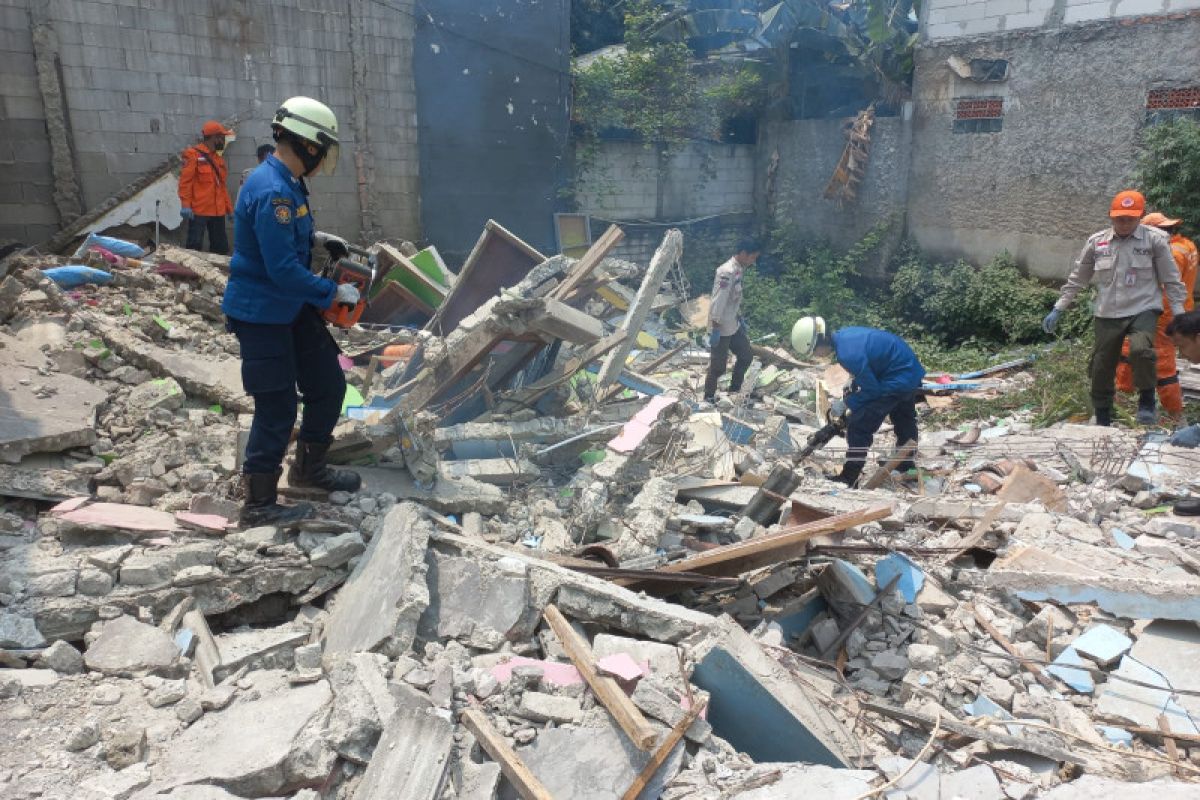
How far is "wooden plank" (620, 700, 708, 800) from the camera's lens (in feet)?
7.84

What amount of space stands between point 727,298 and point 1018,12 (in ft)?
20.6

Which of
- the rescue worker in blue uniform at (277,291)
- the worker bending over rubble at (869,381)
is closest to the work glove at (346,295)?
the rescue worker in blue uniform at (277,291)

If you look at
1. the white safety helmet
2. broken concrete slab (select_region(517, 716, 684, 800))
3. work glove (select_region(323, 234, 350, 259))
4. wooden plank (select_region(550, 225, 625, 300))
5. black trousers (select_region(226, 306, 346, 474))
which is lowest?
broken concrete slab (select_region(517, 716, 684, 800))

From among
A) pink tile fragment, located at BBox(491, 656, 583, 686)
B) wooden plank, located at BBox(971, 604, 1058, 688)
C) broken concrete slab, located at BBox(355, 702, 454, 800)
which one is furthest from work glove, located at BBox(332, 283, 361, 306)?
wooden plank, located at BBox(971, 604, 1058, 688)

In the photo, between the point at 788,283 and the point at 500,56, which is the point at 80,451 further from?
the point at 788,283

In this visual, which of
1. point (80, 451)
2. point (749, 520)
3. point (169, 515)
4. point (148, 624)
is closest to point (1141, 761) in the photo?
point (749, 520)

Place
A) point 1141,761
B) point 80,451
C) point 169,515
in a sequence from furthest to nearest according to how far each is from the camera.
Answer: point 80,451
point 169,515
point 1141,761

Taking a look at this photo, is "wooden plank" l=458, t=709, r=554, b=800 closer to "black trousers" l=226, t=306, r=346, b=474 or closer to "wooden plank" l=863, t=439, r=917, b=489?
"black trousers" l=226, t=306, r=346, b=474

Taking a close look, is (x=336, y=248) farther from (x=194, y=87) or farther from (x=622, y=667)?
(x=194, y=87)

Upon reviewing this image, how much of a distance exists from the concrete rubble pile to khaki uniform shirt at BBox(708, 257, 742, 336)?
2.89 meters

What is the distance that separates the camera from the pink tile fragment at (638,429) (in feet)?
15.0

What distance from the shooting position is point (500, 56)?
35.6ft

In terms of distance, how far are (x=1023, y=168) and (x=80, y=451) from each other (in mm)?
11234

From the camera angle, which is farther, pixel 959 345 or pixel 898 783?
pixel 959 345
